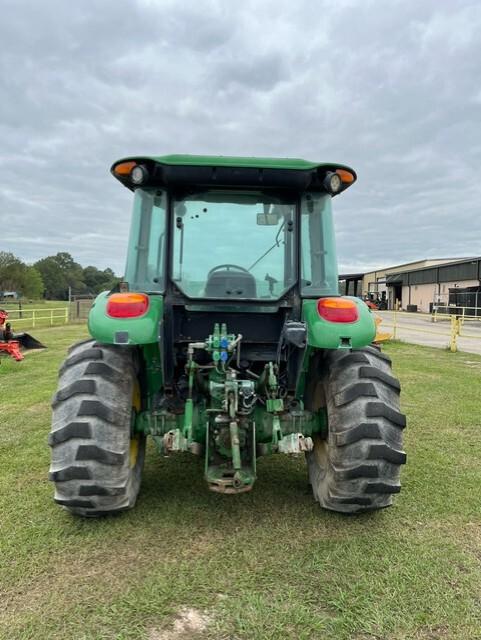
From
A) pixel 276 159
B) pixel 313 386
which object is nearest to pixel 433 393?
pixel 313 386

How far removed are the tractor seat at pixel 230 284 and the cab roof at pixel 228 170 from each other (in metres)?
0.59

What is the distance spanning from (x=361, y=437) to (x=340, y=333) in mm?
623

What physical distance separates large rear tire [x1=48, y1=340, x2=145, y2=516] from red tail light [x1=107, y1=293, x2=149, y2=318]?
14.1 inches

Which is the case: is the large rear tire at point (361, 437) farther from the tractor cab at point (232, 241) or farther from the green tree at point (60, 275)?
the green tree at point (60, 275)

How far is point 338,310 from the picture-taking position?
284cm

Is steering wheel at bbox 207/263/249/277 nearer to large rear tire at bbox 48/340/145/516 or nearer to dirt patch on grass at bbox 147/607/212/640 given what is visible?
large rear tire at bbox 48/340/145/516

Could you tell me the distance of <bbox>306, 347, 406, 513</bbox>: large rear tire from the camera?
2826mm

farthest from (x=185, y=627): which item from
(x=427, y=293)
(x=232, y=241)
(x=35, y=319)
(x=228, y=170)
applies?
(x=427, y=293)

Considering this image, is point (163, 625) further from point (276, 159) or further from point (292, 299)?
point (276, 159)

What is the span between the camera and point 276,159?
3.00 metres

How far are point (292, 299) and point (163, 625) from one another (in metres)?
1.96

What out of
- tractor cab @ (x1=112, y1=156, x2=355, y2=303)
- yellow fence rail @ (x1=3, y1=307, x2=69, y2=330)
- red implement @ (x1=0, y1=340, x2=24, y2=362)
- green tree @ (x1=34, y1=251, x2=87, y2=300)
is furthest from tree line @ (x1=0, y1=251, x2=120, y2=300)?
tractor cab @ (x1=112, y1=156, x2=355, y2=303)

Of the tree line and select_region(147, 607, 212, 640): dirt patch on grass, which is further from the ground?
the tree line

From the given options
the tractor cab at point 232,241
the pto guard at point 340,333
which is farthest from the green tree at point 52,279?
the pto guard at point 340,333
